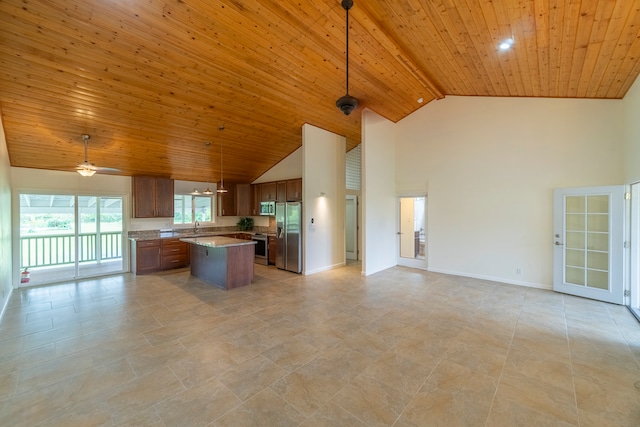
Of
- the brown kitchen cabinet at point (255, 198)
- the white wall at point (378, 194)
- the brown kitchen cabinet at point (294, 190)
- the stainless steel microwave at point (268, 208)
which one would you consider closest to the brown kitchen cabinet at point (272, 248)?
the stainless steel microwave at point (268, 208)

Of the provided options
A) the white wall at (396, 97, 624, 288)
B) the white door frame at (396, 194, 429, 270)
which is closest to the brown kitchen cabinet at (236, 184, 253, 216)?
the white door frame at (396, 194, 429, 270)

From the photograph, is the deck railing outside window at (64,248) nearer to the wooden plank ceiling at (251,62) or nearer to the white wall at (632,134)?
the wooden plank ceiling at (251,62)

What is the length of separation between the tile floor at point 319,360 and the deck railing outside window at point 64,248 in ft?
7.29

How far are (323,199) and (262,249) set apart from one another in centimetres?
249

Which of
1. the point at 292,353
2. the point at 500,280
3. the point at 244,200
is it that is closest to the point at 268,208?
the point at 244,200

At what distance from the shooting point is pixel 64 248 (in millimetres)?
6719

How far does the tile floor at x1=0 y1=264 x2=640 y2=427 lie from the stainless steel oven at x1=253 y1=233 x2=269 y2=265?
2.84m

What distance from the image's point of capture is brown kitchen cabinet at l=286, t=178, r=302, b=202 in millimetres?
7004

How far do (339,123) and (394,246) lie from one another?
348 cm

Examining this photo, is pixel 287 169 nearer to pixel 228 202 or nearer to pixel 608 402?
pixel 228 202

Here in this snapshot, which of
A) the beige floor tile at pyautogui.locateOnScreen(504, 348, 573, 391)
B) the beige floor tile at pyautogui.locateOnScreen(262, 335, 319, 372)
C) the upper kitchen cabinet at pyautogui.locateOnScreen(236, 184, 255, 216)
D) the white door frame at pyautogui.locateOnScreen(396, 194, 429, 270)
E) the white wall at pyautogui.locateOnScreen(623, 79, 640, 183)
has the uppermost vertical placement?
the white wall at pyautogui.locateOnScreen(623, 79, 640, 183)

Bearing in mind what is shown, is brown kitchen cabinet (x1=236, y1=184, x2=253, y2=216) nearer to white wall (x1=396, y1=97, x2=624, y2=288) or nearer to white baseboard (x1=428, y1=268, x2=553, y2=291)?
white wall (x1=396, y1=97, x2=624, y2=288)

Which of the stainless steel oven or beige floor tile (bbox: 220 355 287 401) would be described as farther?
the stainless steel oven

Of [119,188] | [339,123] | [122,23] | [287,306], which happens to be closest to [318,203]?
[339,123]
